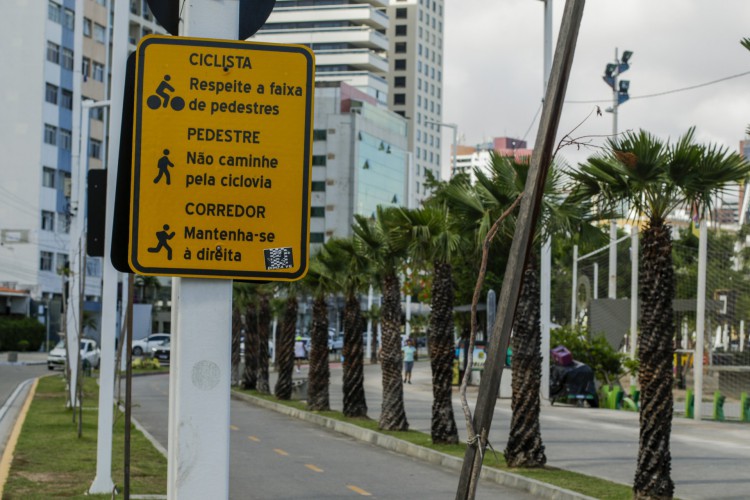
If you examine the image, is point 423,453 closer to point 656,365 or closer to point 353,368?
point 656,365

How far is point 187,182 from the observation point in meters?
4.24

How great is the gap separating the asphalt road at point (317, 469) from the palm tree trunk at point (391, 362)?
963 millimetres

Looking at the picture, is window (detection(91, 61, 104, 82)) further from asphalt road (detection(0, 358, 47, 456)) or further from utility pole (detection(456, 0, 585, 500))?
utility pole (detection(456, 0, 585, 500))

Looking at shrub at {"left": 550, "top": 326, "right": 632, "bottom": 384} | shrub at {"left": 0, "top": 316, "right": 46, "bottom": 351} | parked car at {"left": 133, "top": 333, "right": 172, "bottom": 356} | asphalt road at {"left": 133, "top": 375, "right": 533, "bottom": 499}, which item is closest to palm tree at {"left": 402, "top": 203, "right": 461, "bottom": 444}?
asphalt road at {"left": 133, "top": 375, "right": 533, "bottom": 499}

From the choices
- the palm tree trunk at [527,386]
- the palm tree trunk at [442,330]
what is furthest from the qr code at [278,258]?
the palm tree trunk at [442,330]

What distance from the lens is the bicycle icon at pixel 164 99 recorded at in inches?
167

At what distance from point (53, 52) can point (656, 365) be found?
77.7 meters

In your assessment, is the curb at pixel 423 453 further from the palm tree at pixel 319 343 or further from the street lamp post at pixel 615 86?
the street lamp post at pixel 615 86

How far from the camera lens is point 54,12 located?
8575 cm

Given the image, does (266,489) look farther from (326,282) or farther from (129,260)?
(326,282)

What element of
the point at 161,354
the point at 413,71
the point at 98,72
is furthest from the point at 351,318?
the point at 413,71

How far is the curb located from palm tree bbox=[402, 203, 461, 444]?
2.46 ft

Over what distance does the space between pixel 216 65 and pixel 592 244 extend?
14567 millimetres

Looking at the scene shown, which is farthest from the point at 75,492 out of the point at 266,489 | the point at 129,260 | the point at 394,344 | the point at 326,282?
the point at 326,282
